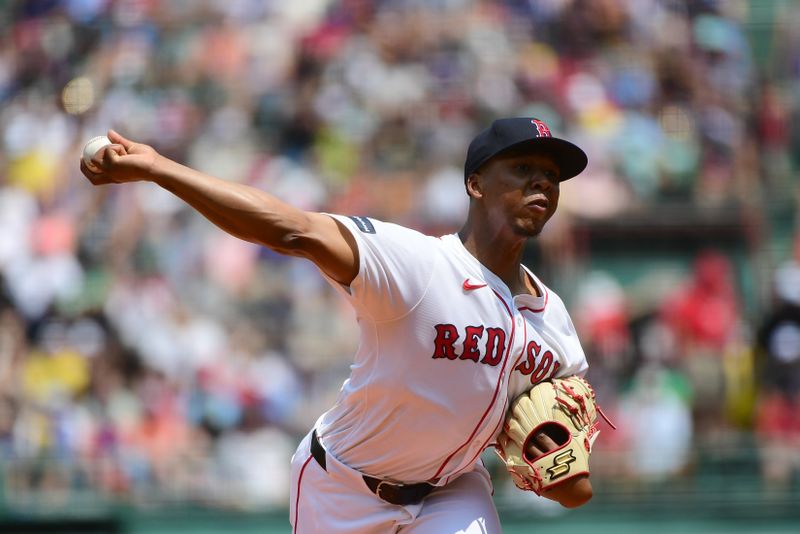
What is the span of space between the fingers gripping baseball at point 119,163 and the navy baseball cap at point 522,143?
1.21 metres

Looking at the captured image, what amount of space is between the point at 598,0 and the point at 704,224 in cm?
263

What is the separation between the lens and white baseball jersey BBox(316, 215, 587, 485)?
155 inches

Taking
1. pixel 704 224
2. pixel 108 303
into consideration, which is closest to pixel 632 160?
pixel 704 224

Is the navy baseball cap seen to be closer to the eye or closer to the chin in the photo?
the eye

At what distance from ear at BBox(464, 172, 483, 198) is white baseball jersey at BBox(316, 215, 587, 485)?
169 millimetres

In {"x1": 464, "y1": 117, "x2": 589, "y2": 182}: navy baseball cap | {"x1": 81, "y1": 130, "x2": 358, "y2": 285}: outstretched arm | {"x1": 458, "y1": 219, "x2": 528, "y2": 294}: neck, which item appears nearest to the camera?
{"x1": 81, "y1": 130, "x2": 358, "y2": 285}: outstretched arm

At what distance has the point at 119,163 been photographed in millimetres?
3471

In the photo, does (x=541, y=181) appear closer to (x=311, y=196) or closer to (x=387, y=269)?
(x=387, y=269)

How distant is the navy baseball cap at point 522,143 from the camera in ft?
13.7

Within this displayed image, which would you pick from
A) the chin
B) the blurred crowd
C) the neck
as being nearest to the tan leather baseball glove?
the neck

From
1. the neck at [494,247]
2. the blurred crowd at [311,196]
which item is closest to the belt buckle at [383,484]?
the neck at [494,247]

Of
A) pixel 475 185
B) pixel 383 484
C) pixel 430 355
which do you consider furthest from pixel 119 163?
pixel 383 484

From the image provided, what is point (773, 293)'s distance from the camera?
31.7 feet

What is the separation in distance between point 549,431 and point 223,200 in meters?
1.51
